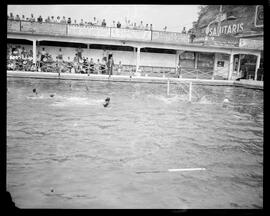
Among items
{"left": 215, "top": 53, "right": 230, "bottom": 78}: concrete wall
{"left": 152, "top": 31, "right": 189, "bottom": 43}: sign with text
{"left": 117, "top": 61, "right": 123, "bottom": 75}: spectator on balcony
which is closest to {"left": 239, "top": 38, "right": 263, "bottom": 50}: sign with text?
{"left": 215, "top": 53, "right": 230, "bottom": 78}: concrete wall

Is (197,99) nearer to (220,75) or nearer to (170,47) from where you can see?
(170,47)

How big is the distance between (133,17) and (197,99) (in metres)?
15.6

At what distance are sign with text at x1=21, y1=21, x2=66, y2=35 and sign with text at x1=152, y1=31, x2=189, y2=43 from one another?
325 inches

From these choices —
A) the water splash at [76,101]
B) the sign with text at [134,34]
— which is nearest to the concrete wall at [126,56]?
the sign with text at [134,34]

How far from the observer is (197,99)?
59.6 ft

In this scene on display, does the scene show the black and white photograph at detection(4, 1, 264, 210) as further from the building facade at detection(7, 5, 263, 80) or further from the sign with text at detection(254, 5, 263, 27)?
the sign with text at detection(254, 5, 263, 27)

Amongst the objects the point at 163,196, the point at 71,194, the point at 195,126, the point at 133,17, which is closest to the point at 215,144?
the point at 195,126

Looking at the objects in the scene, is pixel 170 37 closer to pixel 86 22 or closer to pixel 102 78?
pixel 86 22

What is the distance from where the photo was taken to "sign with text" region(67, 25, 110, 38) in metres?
26.5

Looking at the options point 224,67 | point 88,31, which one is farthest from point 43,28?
point 224,67

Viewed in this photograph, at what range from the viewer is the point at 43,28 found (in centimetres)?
2603

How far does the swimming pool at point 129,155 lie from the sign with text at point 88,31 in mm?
13224

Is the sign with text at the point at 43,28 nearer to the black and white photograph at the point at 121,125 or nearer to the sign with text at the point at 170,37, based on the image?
the black and white photograph at the point at 121,125

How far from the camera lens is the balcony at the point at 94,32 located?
83.9 ft
